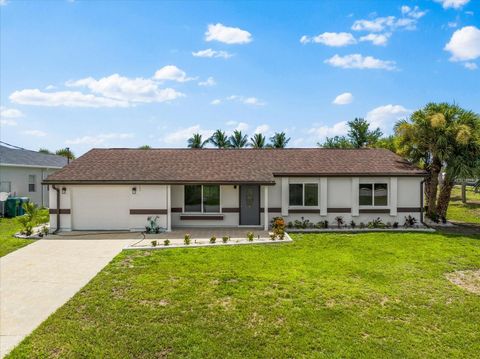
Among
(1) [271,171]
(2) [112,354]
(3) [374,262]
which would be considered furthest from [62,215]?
(3) [374,262]

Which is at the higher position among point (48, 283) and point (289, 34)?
point (289, 34)

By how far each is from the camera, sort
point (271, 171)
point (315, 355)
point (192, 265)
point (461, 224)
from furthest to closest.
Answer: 1. point (461, 224)
2. point (271, 171)
3. point (192, 265)
4. point (315, 355)

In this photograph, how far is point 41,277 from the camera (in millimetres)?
9016

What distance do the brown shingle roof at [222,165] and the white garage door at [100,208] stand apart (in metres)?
0.66

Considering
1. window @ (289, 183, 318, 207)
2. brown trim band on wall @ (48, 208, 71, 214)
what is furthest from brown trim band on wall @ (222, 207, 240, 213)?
brown trim band on wall @ (48, 208, 71, 214)

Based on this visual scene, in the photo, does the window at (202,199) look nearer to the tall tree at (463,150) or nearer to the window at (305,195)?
the window at (305,195)

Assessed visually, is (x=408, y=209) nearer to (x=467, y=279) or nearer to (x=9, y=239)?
(x=467, y=279)

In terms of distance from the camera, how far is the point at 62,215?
15.5 meters

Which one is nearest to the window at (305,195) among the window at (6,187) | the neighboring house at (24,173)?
the neighboring house at (24,173)

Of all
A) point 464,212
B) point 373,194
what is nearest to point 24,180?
point 373,194

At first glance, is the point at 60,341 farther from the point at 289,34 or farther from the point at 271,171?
the point at 289,34

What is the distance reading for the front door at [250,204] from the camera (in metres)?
16.6

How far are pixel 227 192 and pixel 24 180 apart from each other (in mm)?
17554

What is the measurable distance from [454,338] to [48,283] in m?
9.28
